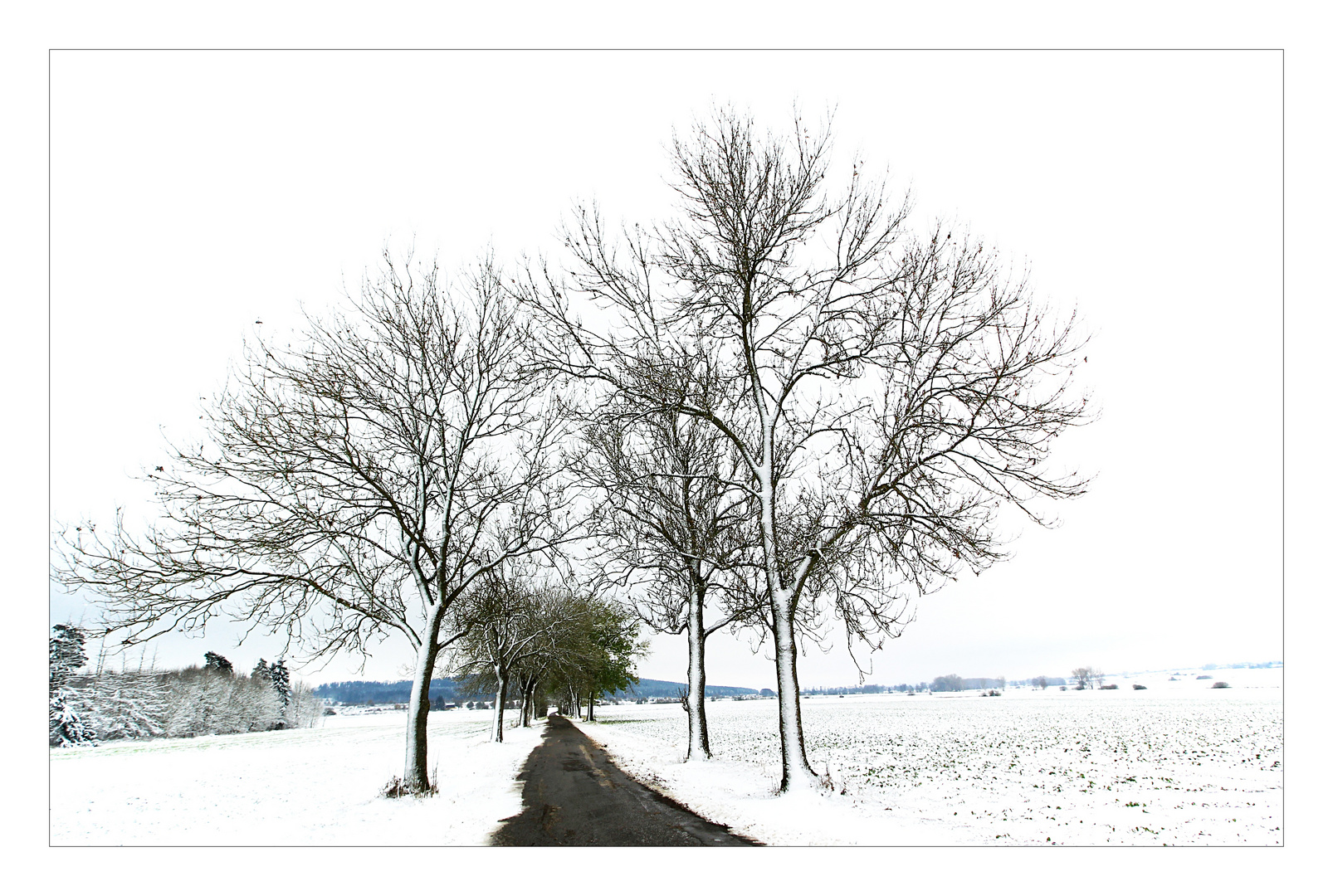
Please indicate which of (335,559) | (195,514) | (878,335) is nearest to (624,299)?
(878,335)

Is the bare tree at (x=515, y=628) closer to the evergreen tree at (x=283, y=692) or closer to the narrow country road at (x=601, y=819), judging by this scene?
the narrow country road at (x=601, y=819)

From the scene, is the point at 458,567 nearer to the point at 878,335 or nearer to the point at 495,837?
the point at 495,837

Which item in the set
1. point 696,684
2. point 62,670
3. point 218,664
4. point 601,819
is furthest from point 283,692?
point 601,819

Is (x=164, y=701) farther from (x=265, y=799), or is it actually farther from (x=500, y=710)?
(x=265, y=799)

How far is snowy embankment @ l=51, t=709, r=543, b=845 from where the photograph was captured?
26.3ft

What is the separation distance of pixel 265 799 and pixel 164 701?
1448 centimetres

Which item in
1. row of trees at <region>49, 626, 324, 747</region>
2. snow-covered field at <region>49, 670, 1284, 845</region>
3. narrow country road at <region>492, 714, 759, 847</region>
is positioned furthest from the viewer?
row of trees at <region>49, 626, 324, 747</region>

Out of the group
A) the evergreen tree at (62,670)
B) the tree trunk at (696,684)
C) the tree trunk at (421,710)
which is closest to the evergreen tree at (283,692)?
the evergreen tree at (62,670)

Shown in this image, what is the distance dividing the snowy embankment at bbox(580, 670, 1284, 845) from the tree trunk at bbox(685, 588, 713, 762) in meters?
0.70

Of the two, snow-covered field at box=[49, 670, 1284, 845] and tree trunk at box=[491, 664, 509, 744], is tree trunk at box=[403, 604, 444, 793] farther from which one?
tree trunk at box=[491, 664, 509, 744]

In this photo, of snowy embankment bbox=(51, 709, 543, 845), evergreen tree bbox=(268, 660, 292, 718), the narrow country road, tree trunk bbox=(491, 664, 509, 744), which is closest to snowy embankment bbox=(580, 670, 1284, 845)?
the narrow country road

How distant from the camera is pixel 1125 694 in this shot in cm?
5422

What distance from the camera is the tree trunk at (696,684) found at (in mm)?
16219

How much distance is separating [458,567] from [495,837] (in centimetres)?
573
